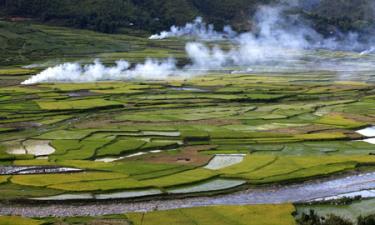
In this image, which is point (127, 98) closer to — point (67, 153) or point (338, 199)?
point (67, 153)

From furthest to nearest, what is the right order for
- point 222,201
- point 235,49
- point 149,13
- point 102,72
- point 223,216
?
point 149,13 < point 235,49 < point 102,72 < point 222,201 < point 223,216

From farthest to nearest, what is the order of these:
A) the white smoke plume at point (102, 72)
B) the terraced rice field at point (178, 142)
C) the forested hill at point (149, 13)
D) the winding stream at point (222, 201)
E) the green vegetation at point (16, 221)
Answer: the forested hill at point (149, 13), the white smoke plume at point (102, 72), the terraced rice field at point (178, 142), the winding stream at point (222, 201), the green vegetation at point (16, 221)

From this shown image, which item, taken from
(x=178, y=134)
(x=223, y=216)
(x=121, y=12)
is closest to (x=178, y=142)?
(x=178, y=134)

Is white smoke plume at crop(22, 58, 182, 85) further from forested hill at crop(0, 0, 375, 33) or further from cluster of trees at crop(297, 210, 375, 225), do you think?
cluster of trees at crop(297, 210, 375, 225)

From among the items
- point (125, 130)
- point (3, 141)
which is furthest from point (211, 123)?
point (3, 141)

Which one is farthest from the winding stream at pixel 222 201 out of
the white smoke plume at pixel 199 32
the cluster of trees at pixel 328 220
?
the white smoke plume at pixel 199 32

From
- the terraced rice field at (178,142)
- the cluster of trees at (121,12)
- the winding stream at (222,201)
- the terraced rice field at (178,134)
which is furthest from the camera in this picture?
the cluster of trees at (121,12)

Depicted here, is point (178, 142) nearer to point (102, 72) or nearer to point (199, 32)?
point (102, 72)

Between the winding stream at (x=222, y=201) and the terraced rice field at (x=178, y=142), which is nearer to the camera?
the winding stream at (x=222, y=201)

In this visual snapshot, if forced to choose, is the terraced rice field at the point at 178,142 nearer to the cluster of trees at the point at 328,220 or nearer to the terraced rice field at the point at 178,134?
the terraced rice field at the point at 178,134
